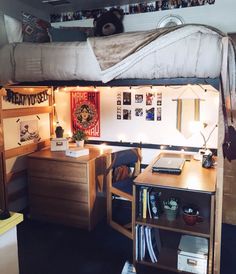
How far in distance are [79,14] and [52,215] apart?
8.41ft

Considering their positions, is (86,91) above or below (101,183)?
above

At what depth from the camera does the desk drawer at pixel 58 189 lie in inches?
119

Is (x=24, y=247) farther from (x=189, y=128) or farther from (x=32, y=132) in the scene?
(x=189, y=128)

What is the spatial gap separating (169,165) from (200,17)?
1.73 meters

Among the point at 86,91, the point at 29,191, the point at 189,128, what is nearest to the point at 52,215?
the point at 29,191

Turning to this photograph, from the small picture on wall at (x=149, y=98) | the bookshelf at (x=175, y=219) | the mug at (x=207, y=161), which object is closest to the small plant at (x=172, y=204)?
the bookshelf at (x=175, y=219)

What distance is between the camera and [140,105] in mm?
3557

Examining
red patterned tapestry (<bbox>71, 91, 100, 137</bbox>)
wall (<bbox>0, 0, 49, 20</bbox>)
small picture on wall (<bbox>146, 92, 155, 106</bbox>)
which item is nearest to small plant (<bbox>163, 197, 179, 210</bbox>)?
small picture on wall (<bbox>146, 92, 155, 106</bbox>)

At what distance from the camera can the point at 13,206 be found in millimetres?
3324

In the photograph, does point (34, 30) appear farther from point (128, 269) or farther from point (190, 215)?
point (128, 269)

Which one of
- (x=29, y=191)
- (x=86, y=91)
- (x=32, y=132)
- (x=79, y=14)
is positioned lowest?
(x=29, y=191)

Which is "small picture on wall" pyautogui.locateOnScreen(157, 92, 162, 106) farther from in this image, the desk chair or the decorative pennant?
the decorative pennant

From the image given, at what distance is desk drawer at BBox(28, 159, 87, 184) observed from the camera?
3.01 m

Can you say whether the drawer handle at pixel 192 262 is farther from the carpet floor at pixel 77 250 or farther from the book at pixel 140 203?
the book at pixel 140 203
